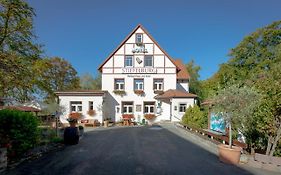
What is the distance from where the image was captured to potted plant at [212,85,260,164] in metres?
7.67

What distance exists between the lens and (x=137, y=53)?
28234mm

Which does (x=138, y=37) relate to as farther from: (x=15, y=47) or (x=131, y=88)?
(x=15, y=47)

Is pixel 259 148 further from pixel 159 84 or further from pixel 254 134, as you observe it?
pixel 159 84

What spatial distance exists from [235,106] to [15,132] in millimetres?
8174

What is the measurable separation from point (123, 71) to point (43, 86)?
16.4 meters

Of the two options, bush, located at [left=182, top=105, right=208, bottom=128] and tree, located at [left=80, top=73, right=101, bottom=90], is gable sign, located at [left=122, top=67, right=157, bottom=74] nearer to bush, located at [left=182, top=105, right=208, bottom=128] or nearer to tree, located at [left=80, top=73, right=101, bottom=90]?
bush, located at [left=182, top=105, right=208, bottom=128]

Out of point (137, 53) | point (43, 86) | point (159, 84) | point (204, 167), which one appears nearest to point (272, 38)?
point (159, 84)

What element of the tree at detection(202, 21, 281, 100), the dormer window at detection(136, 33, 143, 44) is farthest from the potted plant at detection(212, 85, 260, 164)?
the dormer window at detection(136, 33, 143, 44)

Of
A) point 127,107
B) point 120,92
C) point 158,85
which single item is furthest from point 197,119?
point 120,92

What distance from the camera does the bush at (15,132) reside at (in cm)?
740

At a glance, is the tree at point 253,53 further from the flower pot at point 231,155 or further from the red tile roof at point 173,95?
the flower pot at point 231,155

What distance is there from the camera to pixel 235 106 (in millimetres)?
7930

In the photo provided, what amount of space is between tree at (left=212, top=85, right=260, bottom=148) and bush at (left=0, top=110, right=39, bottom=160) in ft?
25.2

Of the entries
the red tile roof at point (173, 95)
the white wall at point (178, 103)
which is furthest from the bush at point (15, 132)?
the white wall at point (178, 103)
